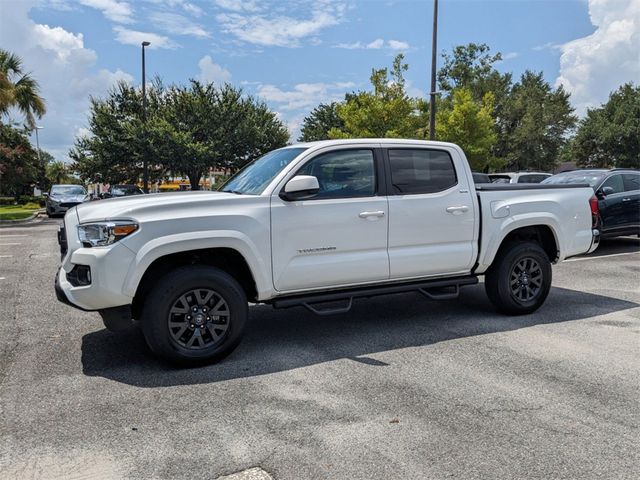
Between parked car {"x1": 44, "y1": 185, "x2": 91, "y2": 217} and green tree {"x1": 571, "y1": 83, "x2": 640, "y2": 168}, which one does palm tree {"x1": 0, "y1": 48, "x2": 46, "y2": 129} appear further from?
green tree {"x1": 571, "y1": 83, "x2": 640, "y2": 168}

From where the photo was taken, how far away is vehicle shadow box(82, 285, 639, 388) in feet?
14.9

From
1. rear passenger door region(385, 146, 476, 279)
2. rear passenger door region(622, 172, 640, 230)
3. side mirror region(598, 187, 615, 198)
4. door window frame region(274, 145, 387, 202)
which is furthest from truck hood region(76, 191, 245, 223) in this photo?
rear passenger door region(622, 172, 640, 230)

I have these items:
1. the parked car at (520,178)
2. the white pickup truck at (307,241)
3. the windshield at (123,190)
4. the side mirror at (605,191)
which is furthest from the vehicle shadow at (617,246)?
the windshield at (123,190)

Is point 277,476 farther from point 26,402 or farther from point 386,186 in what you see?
point 386,186

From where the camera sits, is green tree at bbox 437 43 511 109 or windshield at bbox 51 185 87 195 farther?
green tree at bbox 437 43 511 109

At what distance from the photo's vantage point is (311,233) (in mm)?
4934

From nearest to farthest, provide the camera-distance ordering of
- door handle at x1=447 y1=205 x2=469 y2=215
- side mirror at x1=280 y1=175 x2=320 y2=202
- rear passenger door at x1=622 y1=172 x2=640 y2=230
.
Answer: side mirror at x1=280 y1=175 x2=320 y2=202 < door handle at x1=447 y1=205 x2=469 y2=215 < rear passenger door at x1=622 y1=172 x2=640 y2=230

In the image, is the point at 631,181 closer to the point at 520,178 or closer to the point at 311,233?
the point at 520,178

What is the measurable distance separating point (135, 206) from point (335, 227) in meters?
1.76

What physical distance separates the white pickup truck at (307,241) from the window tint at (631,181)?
19.3 ft

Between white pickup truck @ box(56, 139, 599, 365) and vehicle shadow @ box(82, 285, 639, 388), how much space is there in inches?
9.4

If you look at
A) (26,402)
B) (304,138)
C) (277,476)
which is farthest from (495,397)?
(304,138)

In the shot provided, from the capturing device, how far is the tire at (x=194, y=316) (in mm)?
4387

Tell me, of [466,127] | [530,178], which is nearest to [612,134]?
[466,127]
